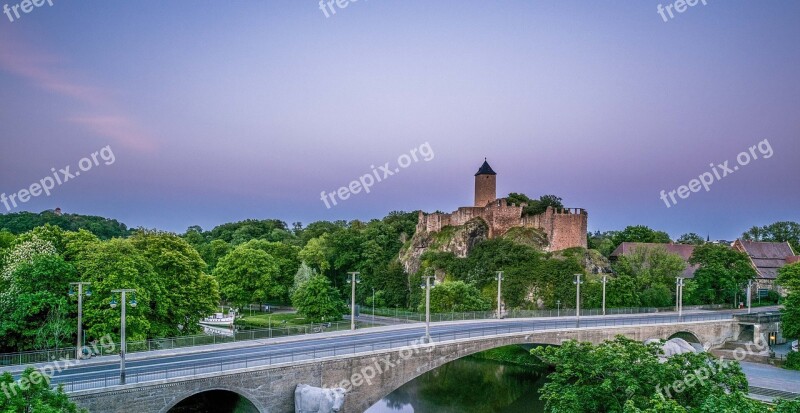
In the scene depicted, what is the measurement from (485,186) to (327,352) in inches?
2301

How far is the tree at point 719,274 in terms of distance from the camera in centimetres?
7712

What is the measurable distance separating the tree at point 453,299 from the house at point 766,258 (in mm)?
49648

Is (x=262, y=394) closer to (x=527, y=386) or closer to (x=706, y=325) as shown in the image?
(x=527, y=386)

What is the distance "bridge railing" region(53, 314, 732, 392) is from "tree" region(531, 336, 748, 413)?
1251 centimetres

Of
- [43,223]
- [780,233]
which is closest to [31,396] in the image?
[43,223]

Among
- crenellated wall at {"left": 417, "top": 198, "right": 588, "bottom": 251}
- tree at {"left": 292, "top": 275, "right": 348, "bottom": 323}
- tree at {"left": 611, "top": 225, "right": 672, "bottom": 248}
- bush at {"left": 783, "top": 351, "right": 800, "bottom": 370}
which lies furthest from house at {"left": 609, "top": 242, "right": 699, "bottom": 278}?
tree at {"left": 292, "top": 275, "right": 348, "bottom": 323}

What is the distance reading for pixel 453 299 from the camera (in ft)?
217

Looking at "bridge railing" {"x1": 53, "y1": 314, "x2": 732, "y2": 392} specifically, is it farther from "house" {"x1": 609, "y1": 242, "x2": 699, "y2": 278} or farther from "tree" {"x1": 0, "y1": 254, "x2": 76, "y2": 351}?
"house" {"x1": 609, "y1": 242, "x2": 699, "y2": 278}

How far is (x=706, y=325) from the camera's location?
199 feet

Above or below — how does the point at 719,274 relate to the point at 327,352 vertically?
above

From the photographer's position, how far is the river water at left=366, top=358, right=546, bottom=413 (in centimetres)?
4616

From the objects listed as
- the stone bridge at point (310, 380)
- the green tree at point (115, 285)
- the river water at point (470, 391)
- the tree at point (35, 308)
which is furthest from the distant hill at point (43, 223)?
the stone bridge at point (310, 380)

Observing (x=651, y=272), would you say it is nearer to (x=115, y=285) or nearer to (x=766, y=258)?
(x=766, y=258)

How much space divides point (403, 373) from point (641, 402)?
16.3m
